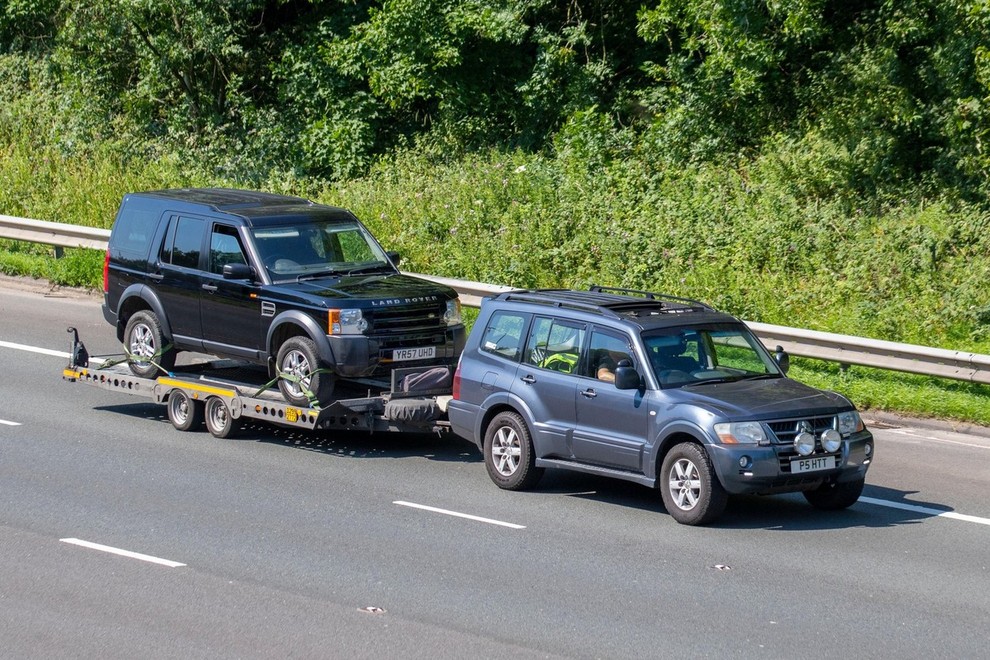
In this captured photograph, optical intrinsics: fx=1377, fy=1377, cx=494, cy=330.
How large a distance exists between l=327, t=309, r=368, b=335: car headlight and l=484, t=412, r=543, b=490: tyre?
68.1 inches

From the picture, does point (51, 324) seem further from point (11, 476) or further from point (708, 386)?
point (708, 386)

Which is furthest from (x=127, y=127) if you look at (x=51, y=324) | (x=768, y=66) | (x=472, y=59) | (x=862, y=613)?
(x=862, y=613)

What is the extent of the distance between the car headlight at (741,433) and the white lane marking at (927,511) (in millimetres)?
1745

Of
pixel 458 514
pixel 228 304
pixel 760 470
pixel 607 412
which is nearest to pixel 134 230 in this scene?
pixel 228 304

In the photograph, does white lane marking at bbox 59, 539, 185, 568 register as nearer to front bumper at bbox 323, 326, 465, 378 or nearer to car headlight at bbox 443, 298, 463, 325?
front bumper at bbox 323, 326, 465, 378

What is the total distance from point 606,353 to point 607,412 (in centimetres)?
53

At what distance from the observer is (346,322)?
13109 millimetres

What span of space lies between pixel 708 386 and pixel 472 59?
1548cm

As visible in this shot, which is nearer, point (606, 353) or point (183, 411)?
point (606, 353)

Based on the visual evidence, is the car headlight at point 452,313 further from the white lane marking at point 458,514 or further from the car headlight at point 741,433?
the car headlight at point 741,433

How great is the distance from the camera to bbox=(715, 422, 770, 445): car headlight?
1052cm

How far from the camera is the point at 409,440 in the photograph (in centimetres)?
1412

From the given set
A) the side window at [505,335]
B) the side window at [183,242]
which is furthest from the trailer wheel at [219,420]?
the side window at [505,335]

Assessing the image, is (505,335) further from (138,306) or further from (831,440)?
(138,306)
